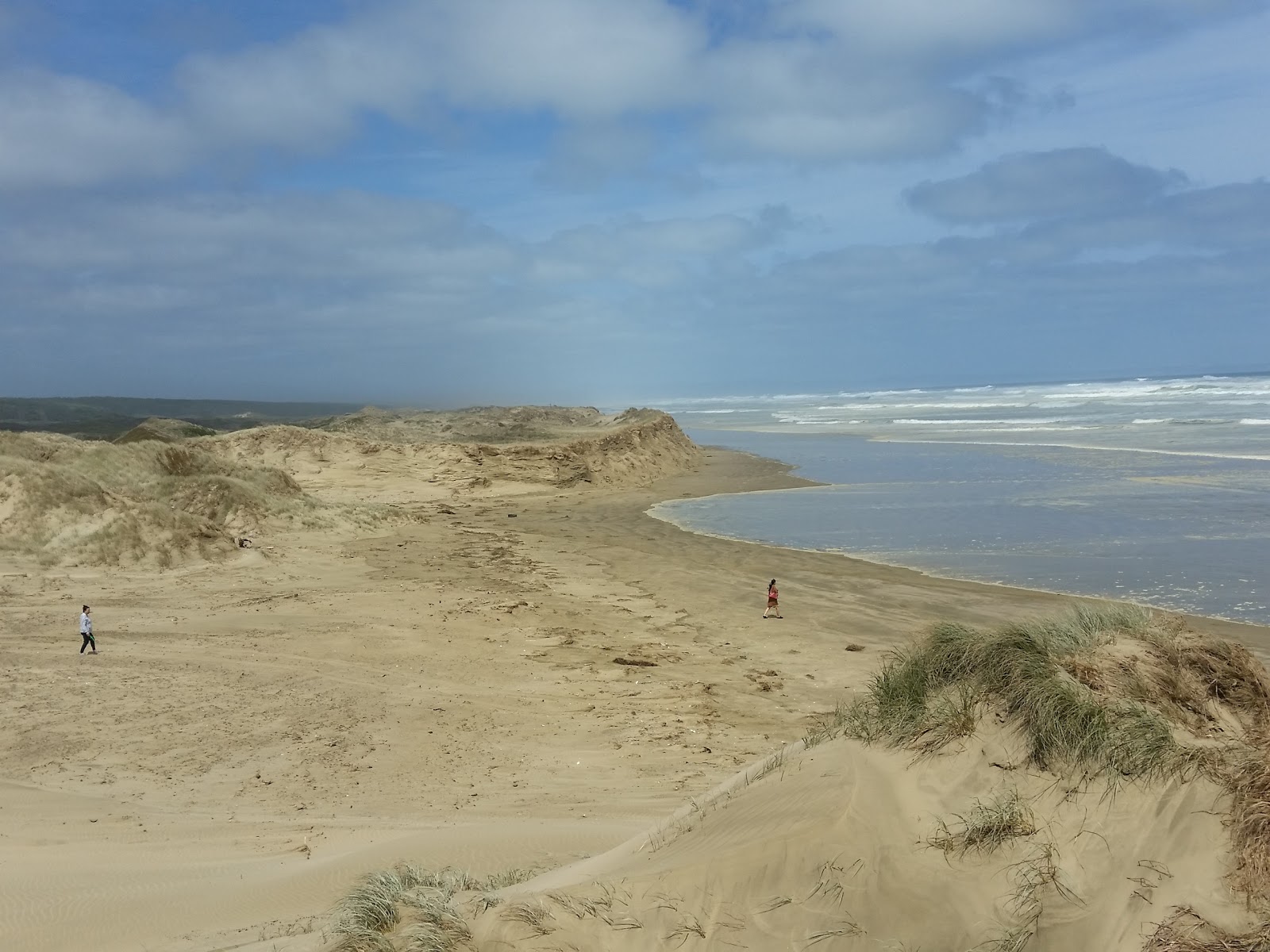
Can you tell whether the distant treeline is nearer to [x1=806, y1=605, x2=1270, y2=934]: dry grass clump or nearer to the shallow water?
the shallow water

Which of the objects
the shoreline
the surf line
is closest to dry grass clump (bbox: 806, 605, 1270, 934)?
the shoreline

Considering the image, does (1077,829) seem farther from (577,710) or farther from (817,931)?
(577,710)

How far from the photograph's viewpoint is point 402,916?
453 centimetres

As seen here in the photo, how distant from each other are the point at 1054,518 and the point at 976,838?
20.2m

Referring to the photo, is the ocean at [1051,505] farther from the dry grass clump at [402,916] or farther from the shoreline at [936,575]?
the dry grass clump at [402,916]

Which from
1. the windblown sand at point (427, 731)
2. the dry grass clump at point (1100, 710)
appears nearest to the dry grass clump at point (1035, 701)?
the dry grass clump at point (1100, 710)

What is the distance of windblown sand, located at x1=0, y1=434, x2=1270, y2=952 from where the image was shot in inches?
191

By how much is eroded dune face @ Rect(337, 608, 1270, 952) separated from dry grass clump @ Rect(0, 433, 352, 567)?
16.0 metres

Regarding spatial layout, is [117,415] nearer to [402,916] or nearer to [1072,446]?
[1072,446]

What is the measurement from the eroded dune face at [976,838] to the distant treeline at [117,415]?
164 feet

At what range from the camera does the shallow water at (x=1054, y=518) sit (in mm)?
16062

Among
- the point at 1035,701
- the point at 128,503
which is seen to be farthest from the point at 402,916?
the point at 128,503

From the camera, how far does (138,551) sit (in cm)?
1856

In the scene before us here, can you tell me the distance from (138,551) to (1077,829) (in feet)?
61.5
